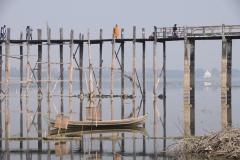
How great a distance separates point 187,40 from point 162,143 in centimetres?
1885

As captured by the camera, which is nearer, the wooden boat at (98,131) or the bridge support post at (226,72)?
the wooden boat at (98,131)

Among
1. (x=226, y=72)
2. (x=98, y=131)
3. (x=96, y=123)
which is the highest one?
(x=226, y=72)

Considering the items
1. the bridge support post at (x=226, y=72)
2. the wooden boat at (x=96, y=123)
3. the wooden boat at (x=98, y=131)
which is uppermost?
the bridge support post at (x=226, y=72)

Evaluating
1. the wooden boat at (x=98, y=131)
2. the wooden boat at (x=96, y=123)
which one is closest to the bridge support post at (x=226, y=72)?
the wooden boat at (x=96, y=123)

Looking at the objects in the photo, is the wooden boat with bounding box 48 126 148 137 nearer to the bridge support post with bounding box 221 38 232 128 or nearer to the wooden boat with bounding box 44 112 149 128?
the wooden boat with bounding box 44 112 149 128

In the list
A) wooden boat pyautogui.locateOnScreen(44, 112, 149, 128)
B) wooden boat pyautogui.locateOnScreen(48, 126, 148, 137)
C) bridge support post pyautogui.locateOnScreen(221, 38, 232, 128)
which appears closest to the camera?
wooden boat pyautogui.locateOnScreen(48, 126, 148, 137)

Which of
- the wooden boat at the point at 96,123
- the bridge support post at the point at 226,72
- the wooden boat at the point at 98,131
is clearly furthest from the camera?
the bridge support post at the point at 226,72

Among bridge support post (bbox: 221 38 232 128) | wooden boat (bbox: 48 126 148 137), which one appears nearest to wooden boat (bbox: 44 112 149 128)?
wooden boat (bbox: 48 126 148 137)

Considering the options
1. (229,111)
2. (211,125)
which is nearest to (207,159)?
(211,125)

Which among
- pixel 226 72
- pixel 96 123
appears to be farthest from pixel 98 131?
pixel 226 72

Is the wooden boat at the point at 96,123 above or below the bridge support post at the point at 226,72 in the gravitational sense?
below

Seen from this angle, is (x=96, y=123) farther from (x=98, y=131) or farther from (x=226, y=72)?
(x=226, y=72)

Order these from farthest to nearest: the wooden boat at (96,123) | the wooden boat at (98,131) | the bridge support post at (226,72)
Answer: the bridge support post at (226,72) < the wooden boat at (96,123) < the wooden boat at (98,131)

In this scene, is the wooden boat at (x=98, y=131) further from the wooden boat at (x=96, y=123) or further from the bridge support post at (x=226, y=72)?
the bridge support post at (x=226, y=72)
